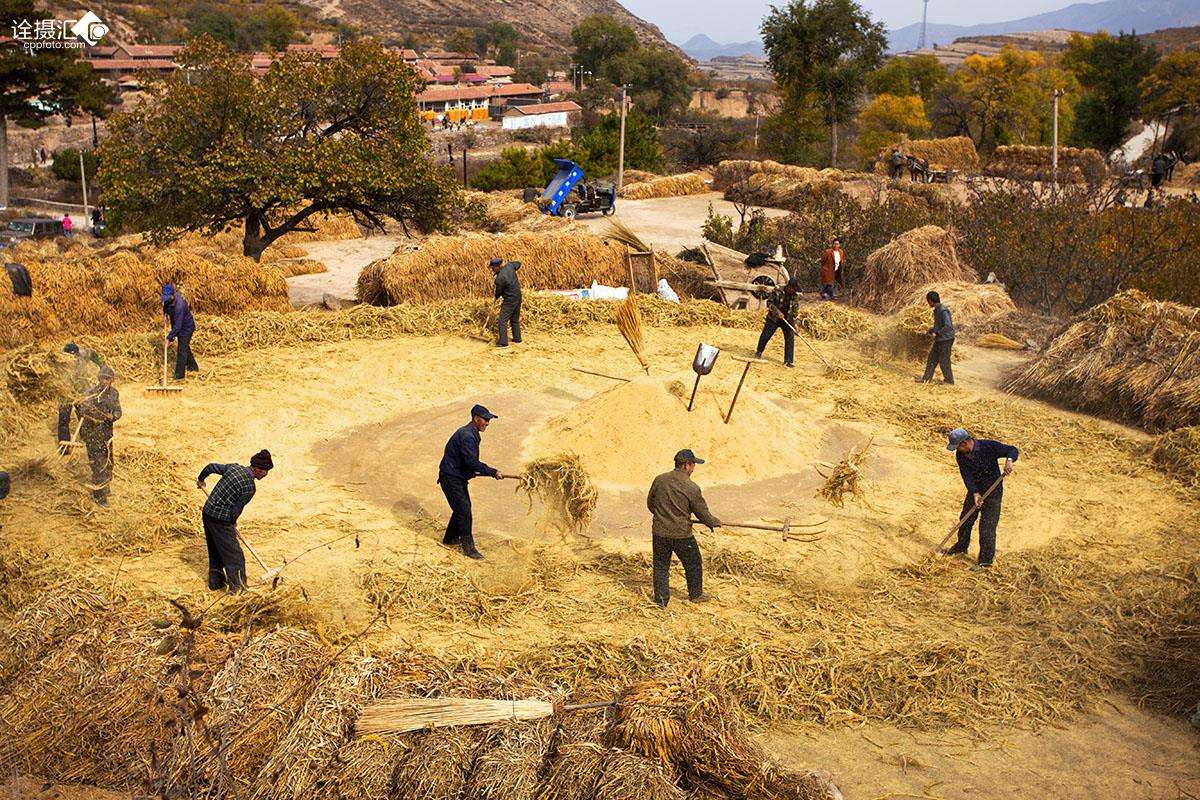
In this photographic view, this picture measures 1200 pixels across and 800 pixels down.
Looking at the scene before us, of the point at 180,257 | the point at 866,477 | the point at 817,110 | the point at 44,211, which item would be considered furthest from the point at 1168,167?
the point at 44,211

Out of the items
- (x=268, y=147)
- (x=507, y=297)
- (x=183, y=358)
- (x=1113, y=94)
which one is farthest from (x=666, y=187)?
(x=1113, y=94)

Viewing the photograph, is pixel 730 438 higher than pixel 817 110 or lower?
lower

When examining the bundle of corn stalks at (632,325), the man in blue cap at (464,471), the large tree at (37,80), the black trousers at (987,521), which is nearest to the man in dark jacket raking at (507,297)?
the bundle of corn stalks at (632,325)

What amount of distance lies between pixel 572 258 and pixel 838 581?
453 inches

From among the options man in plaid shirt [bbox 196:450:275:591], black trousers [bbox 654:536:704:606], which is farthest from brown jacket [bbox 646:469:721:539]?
man in plaid shirt [bbox 196:450:275:591]

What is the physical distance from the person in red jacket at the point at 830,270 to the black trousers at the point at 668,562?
12.4 metres

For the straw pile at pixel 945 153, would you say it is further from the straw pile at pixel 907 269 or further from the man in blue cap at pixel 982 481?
the man in blue cap at pixel 982 481

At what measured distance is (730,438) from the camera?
40.1 feet

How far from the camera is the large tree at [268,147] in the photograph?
62.4 ft

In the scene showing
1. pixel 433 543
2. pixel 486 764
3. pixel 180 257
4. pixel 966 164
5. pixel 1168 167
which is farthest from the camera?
pixel 966 164

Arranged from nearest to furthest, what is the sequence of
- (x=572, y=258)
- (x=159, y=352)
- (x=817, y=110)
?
(x=159, y=352) → (x=572, y=258) → (x=817, y=110)

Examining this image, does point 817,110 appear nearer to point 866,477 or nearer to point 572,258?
point 572,258

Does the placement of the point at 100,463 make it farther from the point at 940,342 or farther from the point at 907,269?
the point at 907,269

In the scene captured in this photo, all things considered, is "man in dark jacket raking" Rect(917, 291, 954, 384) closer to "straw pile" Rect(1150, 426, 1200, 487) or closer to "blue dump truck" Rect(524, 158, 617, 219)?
"straw pile" Rect(1150, 426, 1200, 487)
